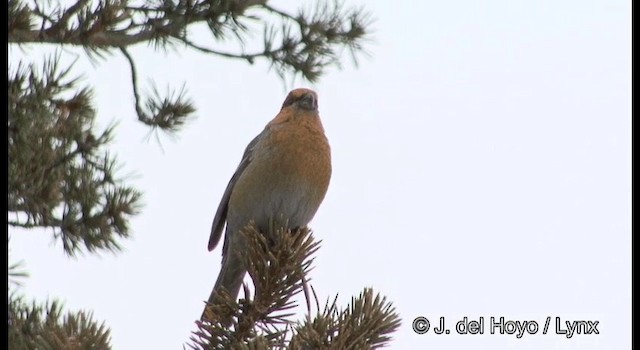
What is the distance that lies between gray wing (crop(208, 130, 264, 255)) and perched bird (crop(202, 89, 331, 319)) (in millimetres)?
40

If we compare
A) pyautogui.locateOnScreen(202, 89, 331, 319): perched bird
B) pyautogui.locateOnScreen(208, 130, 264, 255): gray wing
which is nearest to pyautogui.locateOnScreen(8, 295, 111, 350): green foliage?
pyautogui.locateOnScreen(202, 89, 331, 319): perched bird

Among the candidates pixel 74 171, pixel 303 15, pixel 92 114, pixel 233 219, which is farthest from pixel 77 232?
pixel 233 219

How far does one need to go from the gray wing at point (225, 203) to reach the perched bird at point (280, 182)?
0.04 m

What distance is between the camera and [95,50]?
3203 millimetres

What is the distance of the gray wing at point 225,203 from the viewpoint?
15.9 feet

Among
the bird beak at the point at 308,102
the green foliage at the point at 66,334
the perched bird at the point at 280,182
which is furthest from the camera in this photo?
the bird beak at the point at 308,102

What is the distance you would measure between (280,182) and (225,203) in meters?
0.61

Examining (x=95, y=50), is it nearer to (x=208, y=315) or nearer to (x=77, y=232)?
(x=77, y=232)

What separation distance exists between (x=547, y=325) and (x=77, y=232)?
2.54m

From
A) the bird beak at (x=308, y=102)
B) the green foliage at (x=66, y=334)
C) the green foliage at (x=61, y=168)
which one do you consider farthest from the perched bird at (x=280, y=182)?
the green foliage at (x=66, y=334)

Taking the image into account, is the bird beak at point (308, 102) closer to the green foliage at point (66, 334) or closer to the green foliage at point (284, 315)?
the green foliage at point (284, 315)

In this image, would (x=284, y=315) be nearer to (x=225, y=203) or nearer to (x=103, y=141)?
(x=103, y=141)

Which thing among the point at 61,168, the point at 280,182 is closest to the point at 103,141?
the point at 61,168

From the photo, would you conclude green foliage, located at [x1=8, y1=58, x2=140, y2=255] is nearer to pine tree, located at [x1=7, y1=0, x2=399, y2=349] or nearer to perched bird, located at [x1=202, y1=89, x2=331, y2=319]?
pine tree, located at [x1=7, y1=0, x2=399, y2=349]
